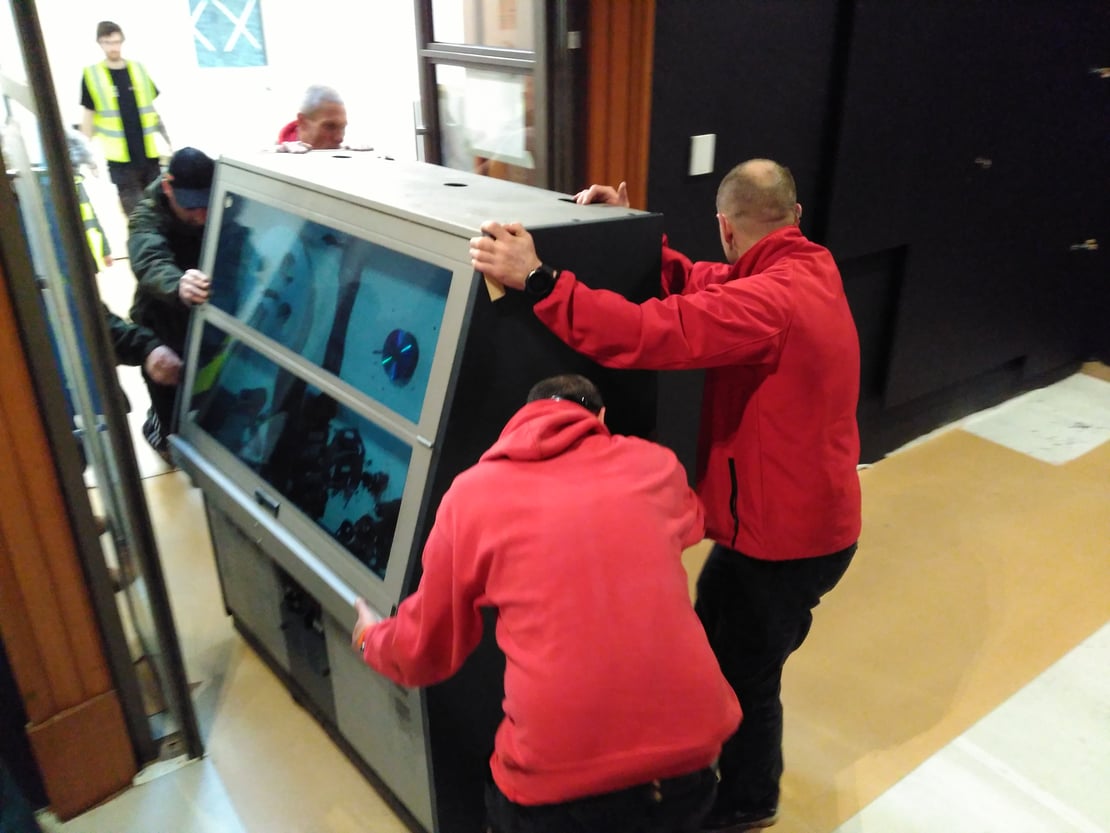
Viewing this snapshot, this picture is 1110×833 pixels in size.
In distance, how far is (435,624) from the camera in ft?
4.32

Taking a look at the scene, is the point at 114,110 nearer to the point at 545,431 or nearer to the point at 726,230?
the point at 726,230

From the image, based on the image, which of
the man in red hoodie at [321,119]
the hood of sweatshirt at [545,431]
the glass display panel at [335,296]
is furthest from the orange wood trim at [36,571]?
Answer: the man in red hoodie at [321,119]

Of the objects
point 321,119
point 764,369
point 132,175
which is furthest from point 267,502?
point 132,175

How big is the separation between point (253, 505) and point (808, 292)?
133cm

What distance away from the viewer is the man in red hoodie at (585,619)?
115cm

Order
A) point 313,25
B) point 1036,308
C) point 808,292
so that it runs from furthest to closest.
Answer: point 313,25 < point 1036,308 < point 808,292

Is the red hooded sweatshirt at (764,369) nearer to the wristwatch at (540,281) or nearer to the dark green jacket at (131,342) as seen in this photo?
the wristwatch at (540,281)

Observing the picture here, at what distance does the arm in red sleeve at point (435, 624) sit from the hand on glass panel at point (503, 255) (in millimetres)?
408

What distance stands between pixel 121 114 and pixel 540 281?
5.42 meters

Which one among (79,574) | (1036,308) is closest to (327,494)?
(79,574)

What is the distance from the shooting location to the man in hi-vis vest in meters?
5.60

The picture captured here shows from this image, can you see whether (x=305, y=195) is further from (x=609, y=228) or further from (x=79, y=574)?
(x=79, y=574)

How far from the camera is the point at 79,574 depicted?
1900 millimetres

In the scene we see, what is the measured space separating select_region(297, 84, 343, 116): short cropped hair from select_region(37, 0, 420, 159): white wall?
3.78 meters
